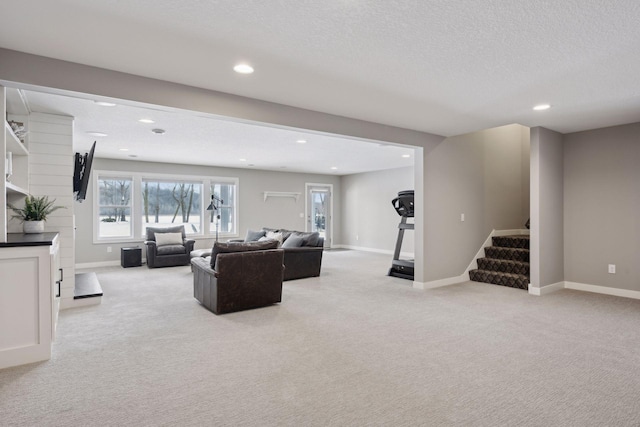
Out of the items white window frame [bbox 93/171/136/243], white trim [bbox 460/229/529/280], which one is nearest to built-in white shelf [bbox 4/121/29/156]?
white window frame [bbox 93/171/136/243]

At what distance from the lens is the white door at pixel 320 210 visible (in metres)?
11.4

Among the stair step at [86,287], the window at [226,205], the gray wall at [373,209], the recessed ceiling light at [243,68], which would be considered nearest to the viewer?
the recessed ceiling light at [243,68]

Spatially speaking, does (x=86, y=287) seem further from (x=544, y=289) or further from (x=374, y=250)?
(x=374, y=250)

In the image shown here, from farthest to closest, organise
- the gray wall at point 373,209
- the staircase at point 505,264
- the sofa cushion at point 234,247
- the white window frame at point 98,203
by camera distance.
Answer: the gray wall at point 373,209, the white window frame at point 98,203, the staircase at point 505,264, the sofa cushion at point 234,247

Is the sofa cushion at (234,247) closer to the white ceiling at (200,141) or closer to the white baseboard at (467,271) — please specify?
the white ceiling at (200,141)

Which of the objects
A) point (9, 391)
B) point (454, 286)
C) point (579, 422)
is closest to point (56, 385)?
point (9, 391)

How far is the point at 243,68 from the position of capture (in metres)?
2.96

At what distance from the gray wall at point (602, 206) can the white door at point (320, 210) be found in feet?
23.2

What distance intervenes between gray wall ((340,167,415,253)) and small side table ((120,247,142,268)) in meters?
6.13

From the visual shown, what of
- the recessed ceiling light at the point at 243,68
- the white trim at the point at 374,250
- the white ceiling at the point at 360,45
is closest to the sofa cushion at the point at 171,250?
the white ceiling at the point at 360,45

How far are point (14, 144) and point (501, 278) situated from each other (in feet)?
20.9

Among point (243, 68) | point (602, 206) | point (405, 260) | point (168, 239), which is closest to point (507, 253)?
point (602, 206)

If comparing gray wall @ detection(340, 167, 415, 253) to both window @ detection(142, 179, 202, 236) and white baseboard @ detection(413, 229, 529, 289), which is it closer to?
white baseboard @ detection(413, 229, 529, 289)

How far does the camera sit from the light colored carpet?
2.12 metres
